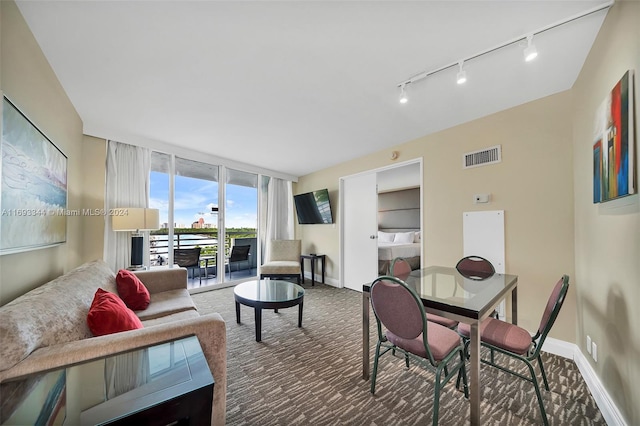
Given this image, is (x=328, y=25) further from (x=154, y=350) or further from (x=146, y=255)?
(x=146, y=255)

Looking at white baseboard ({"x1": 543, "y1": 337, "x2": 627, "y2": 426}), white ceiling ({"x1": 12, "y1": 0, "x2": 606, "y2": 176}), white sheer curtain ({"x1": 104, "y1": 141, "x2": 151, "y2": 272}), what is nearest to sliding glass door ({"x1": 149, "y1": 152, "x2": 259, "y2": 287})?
white sheer curtain ({"x1": 104, "y1": 141, "x2": 151, "y2": 272})

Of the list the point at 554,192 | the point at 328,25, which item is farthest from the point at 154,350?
the point at 554,192

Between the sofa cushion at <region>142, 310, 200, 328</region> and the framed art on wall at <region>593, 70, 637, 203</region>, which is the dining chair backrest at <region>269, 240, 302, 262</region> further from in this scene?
the framed art on wall at <region>593, 70, 637, 203</region>

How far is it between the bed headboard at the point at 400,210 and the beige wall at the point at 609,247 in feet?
12.7

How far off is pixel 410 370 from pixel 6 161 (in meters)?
3.03

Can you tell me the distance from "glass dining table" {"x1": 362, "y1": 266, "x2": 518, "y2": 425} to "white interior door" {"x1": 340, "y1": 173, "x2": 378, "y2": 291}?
187 cm

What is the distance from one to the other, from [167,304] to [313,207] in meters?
3.31

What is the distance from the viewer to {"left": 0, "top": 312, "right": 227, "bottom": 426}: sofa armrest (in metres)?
0.98

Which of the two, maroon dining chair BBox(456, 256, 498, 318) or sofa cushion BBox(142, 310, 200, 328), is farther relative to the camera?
maroon dining chair BBox(456, 256, 498, 318)

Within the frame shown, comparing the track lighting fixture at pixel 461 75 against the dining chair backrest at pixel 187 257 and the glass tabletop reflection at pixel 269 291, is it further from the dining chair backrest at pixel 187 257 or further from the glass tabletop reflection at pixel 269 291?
the dining chair backrest at pixel 187 257

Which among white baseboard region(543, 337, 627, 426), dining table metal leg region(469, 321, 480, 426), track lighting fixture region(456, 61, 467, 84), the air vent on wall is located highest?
track lighting fixture region(456, 61, 467, 84)

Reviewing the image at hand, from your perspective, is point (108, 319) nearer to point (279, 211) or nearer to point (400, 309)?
point (400, 309)

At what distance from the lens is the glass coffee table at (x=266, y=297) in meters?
2.48

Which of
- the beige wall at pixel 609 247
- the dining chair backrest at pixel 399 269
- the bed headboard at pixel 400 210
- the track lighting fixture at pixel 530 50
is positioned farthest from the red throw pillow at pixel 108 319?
the bed headboard at pixel 400 210
